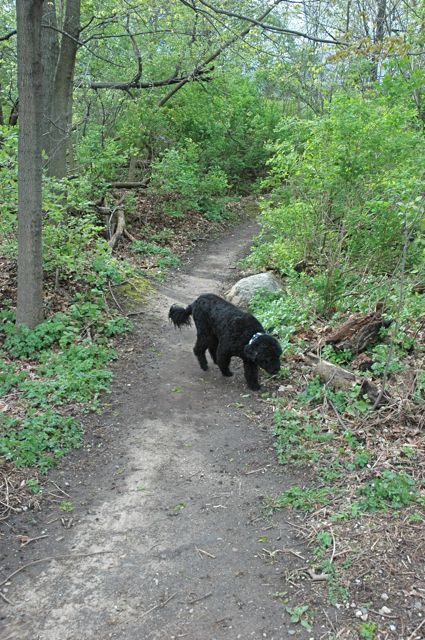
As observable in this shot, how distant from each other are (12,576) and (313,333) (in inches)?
201

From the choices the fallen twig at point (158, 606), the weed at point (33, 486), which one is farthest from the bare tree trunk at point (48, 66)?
the fallen twig at point (158, 606)

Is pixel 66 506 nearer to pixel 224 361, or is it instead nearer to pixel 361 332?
pixel 224 361

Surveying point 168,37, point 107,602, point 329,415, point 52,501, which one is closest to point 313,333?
point 329,415

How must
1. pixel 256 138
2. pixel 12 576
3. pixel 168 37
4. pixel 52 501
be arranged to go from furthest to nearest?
pixel 256 138 < pixel 168 37 < pixel 52 501 < pixel 12 576

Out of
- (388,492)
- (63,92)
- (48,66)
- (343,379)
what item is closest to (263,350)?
(343,379)

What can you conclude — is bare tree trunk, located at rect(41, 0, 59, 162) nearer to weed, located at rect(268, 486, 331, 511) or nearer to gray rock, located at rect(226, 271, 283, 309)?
gray rock, located at rect(226, 271, 283, 309)

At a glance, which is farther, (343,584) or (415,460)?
(415,460)

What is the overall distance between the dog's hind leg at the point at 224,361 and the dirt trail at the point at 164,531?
207mm

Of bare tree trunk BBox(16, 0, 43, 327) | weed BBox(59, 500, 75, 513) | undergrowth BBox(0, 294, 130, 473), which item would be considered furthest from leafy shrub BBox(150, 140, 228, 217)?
weed BBox(59, 500, 75, 513)

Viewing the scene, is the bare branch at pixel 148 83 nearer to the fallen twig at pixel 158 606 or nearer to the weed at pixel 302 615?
the fallen twig at pixel 158 606

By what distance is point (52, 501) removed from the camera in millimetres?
4980

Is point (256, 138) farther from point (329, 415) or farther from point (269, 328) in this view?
point (329, 415)

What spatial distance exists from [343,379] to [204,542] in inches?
109

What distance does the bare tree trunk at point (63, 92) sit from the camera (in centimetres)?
1112
